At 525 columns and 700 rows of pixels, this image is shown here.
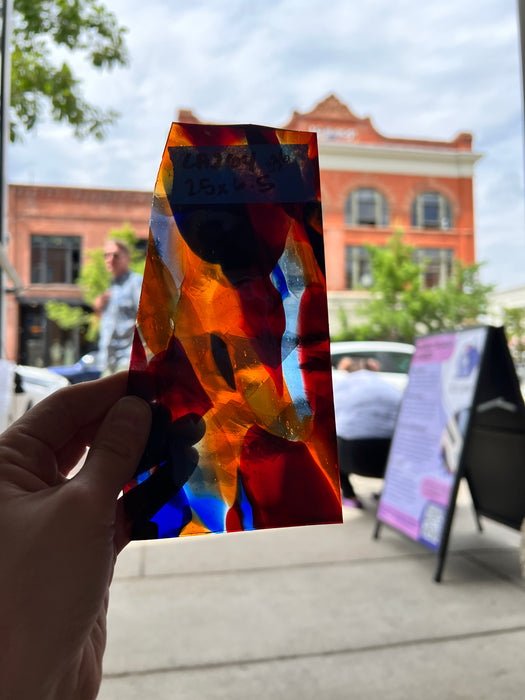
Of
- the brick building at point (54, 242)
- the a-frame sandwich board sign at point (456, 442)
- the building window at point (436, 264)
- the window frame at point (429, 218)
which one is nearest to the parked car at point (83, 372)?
the a-frame sandwich board sign at point (456, 442)

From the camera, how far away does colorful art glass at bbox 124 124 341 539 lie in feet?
2.10

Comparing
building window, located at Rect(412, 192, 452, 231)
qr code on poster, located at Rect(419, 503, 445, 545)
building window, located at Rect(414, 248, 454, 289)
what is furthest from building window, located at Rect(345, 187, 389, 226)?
qr code on poster, located at Rect(419, 503, 445, 545)

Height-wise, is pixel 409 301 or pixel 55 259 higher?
pixel 55 259

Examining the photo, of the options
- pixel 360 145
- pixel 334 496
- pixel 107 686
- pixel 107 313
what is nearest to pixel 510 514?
pixel 107 686

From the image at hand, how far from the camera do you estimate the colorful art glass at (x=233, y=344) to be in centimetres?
64

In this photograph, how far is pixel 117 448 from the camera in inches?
23.8

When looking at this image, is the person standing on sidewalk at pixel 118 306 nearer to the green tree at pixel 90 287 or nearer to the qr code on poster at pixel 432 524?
the qr code on poster at pixel 432 524

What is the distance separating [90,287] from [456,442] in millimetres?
16118

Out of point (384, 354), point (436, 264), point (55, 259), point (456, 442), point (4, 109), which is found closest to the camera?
point (456, 442)

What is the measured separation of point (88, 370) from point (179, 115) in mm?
10576

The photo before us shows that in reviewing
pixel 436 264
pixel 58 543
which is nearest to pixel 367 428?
pixel 58 543

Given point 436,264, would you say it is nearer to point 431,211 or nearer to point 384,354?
point 431,211

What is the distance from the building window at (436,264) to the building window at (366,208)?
1.84 m

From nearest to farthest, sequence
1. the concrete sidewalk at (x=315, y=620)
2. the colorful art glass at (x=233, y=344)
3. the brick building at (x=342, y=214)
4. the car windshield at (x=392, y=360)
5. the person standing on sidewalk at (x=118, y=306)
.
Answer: the colorful art glass at (x=233, y=344) → the concrete sidewalk at (x=315, y=620) → the person standing on sidewalk at (x=118, y=306) → the car windshield at (x=392, y=360) → the brick building at (x=342, y=214)
